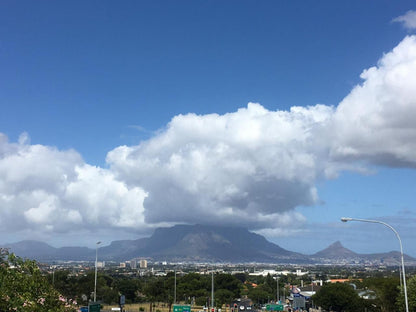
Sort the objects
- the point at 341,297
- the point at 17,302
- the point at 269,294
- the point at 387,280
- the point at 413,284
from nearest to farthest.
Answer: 1. the point at 17,302
2. the point at 413,284
3. the point at 387,280
4. the point at 341,297
5. the point at 269,294

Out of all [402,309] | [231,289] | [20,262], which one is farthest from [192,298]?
[20,262]

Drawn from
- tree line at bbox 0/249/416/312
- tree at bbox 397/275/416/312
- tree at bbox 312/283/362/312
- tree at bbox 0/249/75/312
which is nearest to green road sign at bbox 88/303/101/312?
tree line at bbox 0/249/416/312

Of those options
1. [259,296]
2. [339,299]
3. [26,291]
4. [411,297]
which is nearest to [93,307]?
[26,291]

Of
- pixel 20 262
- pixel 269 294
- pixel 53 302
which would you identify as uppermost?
pixel 20 262

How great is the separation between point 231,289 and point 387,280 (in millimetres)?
53529

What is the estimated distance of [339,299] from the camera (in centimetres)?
9469

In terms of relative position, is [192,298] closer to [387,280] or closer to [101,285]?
[101,285]

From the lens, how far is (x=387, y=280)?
86.2 m

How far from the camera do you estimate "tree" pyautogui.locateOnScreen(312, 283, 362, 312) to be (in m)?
93.8

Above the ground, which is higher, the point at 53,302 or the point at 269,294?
the point at 53,302

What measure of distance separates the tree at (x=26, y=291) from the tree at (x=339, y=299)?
264 ft

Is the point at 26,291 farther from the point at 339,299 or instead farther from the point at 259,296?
the point at 259,296

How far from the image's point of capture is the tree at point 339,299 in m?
93.8

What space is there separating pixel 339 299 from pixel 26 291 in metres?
84.6
